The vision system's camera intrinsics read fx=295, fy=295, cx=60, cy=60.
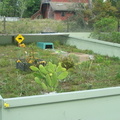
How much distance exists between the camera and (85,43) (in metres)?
12.9

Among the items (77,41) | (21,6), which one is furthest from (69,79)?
(21,6)

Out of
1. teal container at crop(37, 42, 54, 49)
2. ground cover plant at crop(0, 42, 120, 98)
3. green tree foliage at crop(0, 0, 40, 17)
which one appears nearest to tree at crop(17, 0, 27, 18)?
green tree foliage at crop(0, 0, 40, 17)

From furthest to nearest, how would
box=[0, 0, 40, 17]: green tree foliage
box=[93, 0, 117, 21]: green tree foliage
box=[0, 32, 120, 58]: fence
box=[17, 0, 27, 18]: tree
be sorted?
box=[17, 0, 27, 18]: tree → box=[0, 0, 40, 17]: green tree foliage → box=[93, 0, 117, 21]: green tree foliage → box=[0, 32, 120, 58]: fence

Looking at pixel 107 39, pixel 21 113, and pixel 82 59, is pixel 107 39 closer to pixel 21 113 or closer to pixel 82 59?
pixel 82 59

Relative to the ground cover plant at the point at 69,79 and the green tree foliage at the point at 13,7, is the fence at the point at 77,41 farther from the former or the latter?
the green tree foliage at the point at 13,7

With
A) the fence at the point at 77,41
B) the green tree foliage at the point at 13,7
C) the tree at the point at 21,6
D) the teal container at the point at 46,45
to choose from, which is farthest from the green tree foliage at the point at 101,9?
the tree at the point at 21,6

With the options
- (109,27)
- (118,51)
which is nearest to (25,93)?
(118,51)

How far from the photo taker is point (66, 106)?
402cm

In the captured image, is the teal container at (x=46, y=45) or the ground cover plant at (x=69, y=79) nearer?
the ground cover plant at (x=69, y=79)

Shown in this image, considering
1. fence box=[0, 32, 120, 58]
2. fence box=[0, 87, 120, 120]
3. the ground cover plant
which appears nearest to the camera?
fence box=[0, 87, 120, 120]

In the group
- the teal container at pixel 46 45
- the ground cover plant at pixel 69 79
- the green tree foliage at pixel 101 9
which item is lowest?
the ground cover plant at pixel 69 79

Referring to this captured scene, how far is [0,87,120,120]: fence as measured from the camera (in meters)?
3.69

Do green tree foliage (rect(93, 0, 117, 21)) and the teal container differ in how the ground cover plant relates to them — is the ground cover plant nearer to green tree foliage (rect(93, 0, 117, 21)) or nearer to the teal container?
the teal container

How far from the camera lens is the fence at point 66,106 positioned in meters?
3.69
